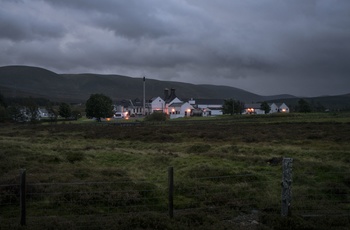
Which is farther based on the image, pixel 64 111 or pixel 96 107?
pixel 64 111

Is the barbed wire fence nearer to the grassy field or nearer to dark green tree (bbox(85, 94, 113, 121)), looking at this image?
the grassy field

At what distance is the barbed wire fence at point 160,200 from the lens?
30.0ft

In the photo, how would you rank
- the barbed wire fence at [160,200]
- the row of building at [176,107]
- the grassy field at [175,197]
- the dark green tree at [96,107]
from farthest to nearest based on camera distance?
the row of building at [176,107] → the dark green tree at [96,107] → the barbed wire fence at [160,200] → the grassy field at [175,197]

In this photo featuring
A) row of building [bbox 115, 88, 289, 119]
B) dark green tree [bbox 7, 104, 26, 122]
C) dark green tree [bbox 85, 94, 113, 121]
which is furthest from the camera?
row of building [bbox 115, 88, 289, 119]

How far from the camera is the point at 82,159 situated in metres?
20.9

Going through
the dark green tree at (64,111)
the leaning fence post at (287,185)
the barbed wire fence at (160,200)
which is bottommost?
the barbed wire fence at (160,200)

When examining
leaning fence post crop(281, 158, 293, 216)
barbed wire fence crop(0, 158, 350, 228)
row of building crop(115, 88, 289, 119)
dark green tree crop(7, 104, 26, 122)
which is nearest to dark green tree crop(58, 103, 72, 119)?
dark green tree crop(7, 104, 26, 122)

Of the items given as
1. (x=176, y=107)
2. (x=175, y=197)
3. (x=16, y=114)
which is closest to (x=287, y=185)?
(x=175, y=197)

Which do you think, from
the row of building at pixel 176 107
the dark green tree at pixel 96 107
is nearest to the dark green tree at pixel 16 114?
the dark green tree at pixel 96 107

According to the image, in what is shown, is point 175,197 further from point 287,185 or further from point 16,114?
point 16,114

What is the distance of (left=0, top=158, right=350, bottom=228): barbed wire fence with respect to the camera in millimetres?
9141

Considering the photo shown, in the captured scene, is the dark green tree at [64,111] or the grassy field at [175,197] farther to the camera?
the dark green tree at [64,111]

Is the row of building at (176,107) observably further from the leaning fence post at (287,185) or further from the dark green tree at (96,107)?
the leaning fence post at (287,185)

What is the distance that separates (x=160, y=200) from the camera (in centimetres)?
1125
